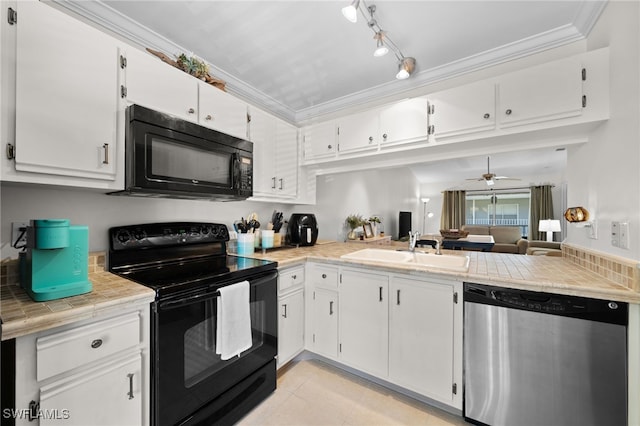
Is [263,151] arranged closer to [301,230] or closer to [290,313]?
[301,230]

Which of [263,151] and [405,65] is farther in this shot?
[263,151]

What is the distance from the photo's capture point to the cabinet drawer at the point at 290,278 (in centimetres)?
192

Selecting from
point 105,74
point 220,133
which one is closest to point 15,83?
point 105,74

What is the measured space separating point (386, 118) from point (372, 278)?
1.35 m

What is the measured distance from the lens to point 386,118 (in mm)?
2170

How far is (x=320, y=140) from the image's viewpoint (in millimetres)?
2574

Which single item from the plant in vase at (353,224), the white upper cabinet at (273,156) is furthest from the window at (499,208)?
the white upper cabinet at (273,156)

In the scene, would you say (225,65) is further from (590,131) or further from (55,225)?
(590,131)

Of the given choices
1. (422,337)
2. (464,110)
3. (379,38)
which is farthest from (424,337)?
(379,38)

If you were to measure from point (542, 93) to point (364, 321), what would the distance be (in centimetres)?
190

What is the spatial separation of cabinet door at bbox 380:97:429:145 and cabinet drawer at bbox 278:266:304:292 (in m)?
1.32

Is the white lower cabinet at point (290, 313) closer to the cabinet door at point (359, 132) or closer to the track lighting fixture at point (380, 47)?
the cabinet door at point (359, 132)

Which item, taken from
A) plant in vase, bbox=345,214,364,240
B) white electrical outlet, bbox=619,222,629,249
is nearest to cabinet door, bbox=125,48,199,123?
white electrical outlet, bbox=619,222,629,249

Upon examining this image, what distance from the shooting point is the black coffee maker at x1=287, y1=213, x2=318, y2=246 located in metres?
2.62
